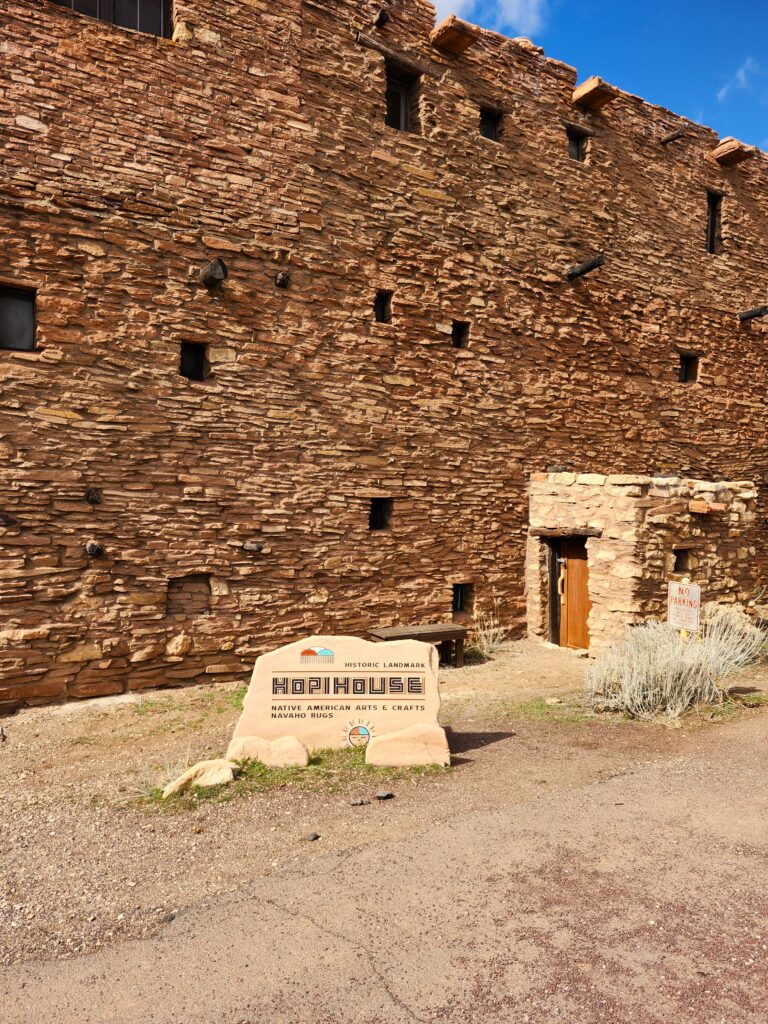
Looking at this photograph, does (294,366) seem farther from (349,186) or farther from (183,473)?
(349,186)

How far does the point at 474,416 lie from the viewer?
978 centimetres

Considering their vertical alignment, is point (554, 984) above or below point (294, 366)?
below

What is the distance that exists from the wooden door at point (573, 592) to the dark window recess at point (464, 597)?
1.42m

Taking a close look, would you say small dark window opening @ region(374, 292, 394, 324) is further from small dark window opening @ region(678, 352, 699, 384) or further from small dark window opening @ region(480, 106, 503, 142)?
small dark window opening @ region(678, 352, 699, 384)

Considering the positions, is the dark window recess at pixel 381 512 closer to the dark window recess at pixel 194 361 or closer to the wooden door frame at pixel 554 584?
the wooden door frame at pixel 554 584

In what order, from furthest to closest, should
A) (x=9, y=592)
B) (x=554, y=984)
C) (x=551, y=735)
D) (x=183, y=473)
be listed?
(x=183, y=473) → (x=9, y=592) → (x=551, y=735) → (x=554, y=984)

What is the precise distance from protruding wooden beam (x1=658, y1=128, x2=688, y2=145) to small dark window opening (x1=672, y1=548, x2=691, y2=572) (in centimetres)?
781

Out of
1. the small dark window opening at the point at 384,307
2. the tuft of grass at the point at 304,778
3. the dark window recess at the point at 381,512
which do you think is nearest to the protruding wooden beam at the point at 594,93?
the small dark window opening at the point at 384,307

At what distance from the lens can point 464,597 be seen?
9.90 meters

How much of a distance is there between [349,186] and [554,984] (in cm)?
879

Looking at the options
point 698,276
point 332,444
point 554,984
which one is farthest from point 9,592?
point 698,276

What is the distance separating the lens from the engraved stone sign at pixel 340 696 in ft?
17.2

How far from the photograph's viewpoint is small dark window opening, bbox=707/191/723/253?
42.3 feet

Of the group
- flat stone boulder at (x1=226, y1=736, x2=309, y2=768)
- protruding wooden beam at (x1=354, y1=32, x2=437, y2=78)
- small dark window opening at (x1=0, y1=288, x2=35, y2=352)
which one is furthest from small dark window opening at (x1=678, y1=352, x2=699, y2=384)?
small dark window opening at (x1=0, y1=288, x2=35, y2=352)
